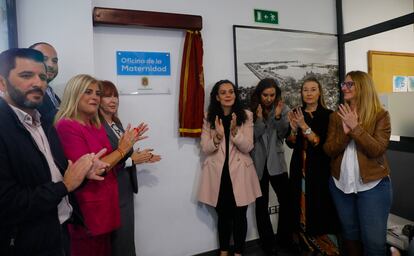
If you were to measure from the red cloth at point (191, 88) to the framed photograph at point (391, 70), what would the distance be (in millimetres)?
1893

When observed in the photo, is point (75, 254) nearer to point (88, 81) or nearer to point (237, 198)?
point (88, 81)

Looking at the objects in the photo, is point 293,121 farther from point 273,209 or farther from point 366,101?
point 273,209

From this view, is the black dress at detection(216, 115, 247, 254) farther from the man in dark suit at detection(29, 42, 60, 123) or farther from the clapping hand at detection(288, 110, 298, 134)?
the man in dark suit at detection(29, 42, 60, 123)

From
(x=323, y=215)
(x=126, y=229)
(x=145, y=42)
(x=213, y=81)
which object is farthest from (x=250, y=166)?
(x=145, y=42)

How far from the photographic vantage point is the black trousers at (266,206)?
8.54 feet

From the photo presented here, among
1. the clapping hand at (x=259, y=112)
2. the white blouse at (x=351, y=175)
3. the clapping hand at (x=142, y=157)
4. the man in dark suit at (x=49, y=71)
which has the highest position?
the man in dark suit at (x=49, y=71)

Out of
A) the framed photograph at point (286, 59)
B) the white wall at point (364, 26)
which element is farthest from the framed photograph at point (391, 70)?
the framed photograph at point (286, 59)

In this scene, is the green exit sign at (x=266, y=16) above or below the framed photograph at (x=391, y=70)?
above

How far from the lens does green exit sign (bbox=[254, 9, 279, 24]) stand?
112 inches

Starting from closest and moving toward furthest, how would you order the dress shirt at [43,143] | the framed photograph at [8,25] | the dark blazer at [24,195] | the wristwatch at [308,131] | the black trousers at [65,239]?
the dark blazer at [24,195] → the dress shirt at [43,143] → the black trousers at [65,239] → the framed photograph at [8,25] → the wristwatch at [308,131]

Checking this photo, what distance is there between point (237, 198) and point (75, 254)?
1.21 m

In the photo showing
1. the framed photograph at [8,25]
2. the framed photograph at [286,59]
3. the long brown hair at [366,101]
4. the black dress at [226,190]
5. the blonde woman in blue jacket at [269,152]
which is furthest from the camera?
the framed photograph at [286,59]

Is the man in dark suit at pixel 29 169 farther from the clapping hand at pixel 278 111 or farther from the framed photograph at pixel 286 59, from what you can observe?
the framed photograph at pixel 286 59

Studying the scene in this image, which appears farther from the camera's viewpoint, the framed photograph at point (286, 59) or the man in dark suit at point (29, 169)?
the framed photograph at point (286, 59)
